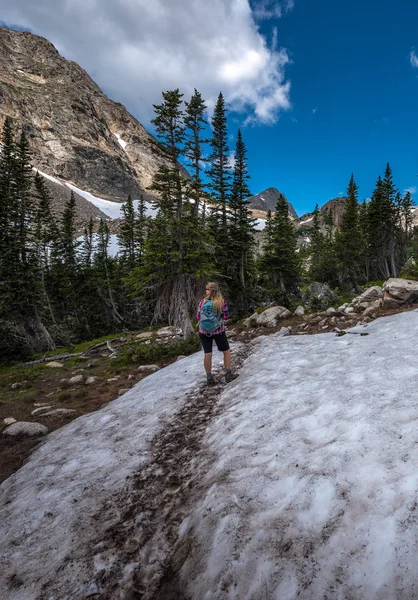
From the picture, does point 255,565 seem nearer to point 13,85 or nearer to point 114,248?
point 114,248

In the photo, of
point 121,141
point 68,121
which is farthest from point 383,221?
point 121,141

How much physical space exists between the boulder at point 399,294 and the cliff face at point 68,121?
104635mm

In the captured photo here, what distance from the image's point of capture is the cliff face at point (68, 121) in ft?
376

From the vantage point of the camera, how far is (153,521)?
Answer: 9.22ft

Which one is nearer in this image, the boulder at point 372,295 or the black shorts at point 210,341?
the black shorts at point 210,341

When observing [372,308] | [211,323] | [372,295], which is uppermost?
[372,295]

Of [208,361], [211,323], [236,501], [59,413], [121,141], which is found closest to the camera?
[236,501]

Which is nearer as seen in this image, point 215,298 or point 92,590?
point 92,590

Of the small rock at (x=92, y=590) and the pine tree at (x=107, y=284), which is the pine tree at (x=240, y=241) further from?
the small rock at (x=92, y=590)

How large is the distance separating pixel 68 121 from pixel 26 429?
165 meters

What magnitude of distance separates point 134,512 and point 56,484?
53.5 inches

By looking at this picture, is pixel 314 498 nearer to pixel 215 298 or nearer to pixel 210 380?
pixel 210 380

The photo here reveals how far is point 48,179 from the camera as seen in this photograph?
100312mm

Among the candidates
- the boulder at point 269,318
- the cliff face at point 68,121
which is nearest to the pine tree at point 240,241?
the boulder at point 269,318
